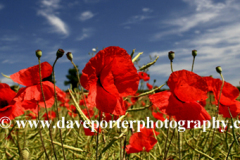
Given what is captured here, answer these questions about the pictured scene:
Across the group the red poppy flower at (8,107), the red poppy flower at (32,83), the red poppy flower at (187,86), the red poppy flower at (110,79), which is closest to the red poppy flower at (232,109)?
the red poppy flower at (187,86)

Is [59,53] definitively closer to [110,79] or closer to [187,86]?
[110,79]

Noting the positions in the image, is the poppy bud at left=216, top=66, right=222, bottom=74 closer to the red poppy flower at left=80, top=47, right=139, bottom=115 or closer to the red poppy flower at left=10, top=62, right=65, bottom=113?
the red poppy flower at left=80, top=47, right=139, bottom=115

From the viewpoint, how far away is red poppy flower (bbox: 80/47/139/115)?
0.56 meters

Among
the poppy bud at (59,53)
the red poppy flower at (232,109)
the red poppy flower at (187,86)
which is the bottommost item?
the red poppy flower at (232,109)

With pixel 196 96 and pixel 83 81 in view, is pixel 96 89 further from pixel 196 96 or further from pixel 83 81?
pixel 196 96

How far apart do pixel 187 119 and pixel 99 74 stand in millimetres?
359

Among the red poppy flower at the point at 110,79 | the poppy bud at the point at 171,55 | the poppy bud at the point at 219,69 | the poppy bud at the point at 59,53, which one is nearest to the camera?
the red poppy flower at the point at 110,79

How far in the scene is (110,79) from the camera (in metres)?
0.58

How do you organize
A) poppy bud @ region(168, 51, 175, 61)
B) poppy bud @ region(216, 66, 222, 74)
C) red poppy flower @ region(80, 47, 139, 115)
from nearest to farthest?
1. red poppy flower @ region(80, 47, 139, 115)
2. poppy bud @ region(168, 51, 175, 61)
3. poppy bud @ region(216, 66, 222, 74)

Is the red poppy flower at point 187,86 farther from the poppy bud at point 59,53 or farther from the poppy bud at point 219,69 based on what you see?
the poppy bud at point 59,53

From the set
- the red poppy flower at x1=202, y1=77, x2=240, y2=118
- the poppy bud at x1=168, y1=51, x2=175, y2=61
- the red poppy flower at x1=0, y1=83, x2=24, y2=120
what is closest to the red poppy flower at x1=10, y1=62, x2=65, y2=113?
the red poppy flower at x1=0, y1=83, x2=24, y2=120

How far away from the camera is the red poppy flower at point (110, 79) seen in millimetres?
562

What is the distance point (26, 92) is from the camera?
0.85 metres

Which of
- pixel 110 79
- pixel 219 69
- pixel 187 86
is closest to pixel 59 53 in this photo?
pixel 110 79
